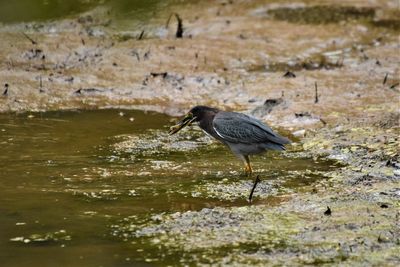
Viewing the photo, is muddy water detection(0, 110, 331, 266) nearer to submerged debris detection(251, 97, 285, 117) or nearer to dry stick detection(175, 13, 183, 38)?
submerged debris detection(251, 97, 285, 117)

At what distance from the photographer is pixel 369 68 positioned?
12039 mm

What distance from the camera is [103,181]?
7.32 m

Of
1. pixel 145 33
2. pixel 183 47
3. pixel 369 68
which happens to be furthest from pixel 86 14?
pixel 369 68

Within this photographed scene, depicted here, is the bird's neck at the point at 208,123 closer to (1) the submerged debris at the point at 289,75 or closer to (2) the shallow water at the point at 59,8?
(1) the submerged debris at the point at 289,75

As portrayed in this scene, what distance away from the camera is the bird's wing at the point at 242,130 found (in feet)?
24.3

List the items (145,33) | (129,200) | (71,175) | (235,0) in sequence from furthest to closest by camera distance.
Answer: (235,0)
(145,33)
(71,175)
(129,200)

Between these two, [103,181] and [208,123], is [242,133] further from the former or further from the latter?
[103,181]

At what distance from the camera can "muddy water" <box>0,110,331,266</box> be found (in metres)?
5.68

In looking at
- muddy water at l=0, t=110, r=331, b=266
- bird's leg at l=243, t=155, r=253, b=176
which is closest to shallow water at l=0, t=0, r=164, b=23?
muddy water at l=0, t=110, r=331, b=266

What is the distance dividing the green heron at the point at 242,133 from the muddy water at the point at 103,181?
0.26 m

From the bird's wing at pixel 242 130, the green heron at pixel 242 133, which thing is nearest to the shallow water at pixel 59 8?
the green heron at pixel 242 133

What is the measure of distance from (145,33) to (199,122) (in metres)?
5.88

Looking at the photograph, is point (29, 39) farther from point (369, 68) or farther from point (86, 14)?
point (369, 68)

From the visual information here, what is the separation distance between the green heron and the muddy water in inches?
10.2
